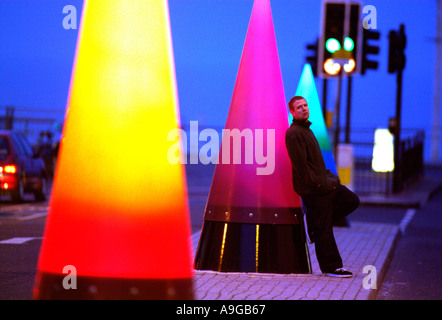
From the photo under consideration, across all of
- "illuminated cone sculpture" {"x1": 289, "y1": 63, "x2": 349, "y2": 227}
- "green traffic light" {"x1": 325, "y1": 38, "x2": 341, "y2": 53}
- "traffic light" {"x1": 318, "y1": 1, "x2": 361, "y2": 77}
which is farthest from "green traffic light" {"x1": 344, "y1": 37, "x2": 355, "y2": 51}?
"illuminated cone sculpture" {"x1": 289, "y1": 63, "x2": 349, "y2": 227}

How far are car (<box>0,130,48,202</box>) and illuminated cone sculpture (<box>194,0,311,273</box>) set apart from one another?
35.3ft

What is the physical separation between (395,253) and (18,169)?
9196mm

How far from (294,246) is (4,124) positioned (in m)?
27.2

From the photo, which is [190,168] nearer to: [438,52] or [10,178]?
[438,52]

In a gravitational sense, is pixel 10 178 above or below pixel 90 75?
below

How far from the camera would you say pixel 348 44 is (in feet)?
56.1

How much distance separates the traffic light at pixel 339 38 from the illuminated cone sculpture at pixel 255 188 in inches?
323

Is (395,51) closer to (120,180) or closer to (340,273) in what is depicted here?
(340,273)

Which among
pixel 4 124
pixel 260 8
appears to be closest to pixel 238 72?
pixel 260 8

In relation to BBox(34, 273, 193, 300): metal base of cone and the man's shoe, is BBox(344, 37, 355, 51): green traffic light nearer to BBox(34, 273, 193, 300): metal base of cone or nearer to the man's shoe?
the man's shoe

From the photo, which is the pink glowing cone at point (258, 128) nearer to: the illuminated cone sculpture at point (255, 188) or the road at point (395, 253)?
the illuminated cone sculpture at point (255, 188)

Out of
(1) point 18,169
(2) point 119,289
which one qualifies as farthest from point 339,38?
(2) point 119,289

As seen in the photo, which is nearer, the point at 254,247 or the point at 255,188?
the point at 254,247
